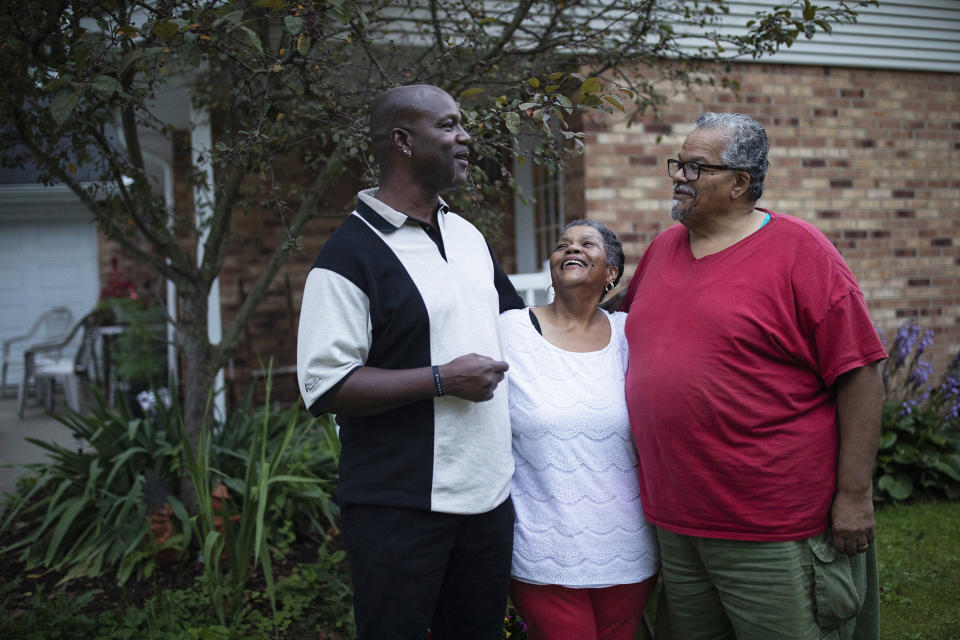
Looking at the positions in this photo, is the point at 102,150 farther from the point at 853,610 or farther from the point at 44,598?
the point at 853,610

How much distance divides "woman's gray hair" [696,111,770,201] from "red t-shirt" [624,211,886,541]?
6.7 inches

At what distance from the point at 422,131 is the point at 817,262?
1057mm

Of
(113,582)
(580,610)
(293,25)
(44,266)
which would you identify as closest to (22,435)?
(113,582)

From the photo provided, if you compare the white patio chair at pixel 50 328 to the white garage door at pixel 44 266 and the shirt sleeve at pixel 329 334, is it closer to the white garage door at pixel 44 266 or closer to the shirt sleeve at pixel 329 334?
the white garage door at pixel 44 266

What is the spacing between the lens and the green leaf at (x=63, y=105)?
2027 mm

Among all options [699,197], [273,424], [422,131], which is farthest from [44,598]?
[699,197]

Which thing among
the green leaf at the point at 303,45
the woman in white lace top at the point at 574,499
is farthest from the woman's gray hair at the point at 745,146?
the green leaf at the point at 303,45

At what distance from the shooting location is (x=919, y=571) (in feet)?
13.1

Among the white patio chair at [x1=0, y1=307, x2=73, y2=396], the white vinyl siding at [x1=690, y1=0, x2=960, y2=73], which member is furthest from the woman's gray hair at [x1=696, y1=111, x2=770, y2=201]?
the white patio chair at [x1=0, y1=307, x2=73, y2=396]

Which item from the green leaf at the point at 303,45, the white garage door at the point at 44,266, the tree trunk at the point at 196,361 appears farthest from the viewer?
the white garage door at the point at 44,266

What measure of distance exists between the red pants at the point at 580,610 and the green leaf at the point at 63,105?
1753 millimetres

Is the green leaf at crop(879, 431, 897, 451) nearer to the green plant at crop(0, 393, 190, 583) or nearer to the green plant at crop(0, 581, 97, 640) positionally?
the green plant at crop(0, 393, 190, 583)

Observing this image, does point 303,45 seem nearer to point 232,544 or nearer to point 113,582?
point 232,544

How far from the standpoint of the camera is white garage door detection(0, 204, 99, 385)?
12648mm
